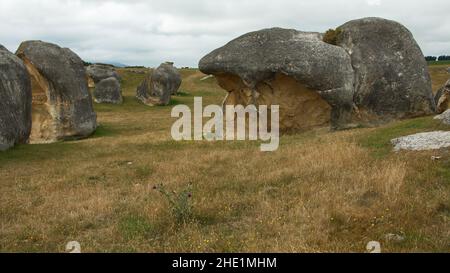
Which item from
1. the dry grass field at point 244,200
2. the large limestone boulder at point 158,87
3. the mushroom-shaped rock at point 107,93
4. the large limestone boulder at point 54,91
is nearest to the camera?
the dry grass field at point 244,200

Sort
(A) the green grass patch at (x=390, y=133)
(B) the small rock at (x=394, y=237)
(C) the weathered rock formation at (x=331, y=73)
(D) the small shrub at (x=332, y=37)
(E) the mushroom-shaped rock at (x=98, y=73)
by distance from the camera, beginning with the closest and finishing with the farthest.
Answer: (B) the small rock at (x=394, y=237), (A) the green grass patch at (x=390, y=133), (C) the weathered rock formation at (x=331, y=73), (D) the small shrub at (x=332, y=37), (E) the mushroom-shaped rock at (x=98, y=73)

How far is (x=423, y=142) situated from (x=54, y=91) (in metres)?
18.9

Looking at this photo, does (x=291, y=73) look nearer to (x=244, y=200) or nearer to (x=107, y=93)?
(x=244, y=200)

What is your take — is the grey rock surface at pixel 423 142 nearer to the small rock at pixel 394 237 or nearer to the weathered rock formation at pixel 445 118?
the weathered rock formation at pixel 445 118

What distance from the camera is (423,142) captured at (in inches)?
537

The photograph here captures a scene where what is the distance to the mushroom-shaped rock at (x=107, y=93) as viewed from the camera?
1822 inches

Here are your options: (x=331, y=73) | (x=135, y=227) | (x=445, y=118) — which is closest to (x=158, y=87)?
(x=331, y=73)

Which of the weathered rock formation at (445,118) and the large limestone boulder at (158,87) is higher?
the large limestone boulder at (158,87)

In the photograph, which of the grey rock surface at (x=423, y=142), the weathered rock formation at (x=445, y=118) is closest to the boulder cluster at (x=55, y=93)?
the grey rock surface at (x=423, y=142)

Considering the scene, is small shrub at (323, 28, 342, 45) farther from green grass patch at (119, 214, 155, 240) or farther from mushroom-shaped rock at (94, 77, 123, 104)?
mushroom-shaped rock at (94, 77, 123, 104)

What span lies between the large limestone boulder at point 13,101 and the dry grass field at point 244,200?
3.23m

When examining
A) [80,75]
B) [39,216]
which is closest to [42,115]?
[80,75]

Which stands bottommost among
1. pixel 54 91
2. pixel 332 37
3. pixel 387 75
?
pixel 54 91

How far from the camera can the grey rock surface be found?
1305cm
